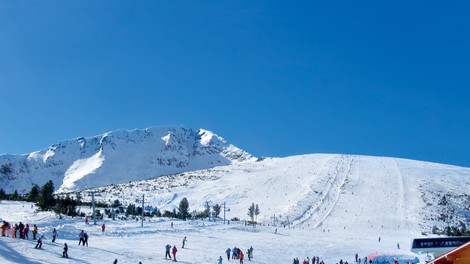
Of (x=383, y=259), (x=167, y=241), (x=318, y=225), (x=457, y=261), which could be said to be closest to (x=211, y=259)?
(x=167, y=241)

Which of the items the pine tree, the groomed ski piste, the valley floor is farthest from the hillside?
the pine tree

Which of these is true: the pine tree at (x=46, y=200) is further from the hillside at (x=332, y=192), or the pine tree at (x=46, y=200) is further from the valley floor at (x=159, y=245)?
the hillside at (x=332, y=192)

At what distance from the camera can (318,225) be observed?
275 feet

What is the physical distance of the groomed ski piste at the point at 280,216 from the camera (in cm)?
3678

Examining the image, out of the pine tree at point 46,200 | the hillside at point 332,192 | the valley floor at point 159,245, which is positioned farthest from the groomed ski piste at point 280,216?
the pine tree at point 46,200

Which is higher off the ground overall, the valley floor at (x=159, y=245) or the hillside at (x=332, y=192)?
the hillside at (x=332, y=192)

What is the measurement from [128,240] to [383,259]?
83.1 ft

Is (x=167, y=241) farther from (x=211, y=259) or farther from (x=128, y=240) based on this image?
(x=211, y=259)

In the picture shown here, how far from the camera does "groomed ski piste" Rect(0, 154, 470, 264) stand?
36.8 metres

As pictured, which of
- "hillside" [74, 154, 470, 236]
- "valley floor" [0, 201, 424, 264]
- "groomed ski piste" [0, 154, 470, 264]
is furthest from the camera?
"hillside" [74, 154, 470, 236]

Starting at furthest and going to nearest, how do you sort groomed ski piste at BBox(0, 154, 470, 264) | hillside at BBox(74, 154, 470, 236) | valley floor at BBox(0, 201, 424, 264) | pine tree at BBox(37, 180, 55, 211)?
hillside at BBox(74, 154, 470, 236) < pine tree at BBox(37, 180, 55, 211) < groomed ski piste at BBox(0, 154, 470, 264) < valley floor at BBox(0, 201, 424, 264)

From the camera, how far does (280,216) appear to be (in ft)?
306

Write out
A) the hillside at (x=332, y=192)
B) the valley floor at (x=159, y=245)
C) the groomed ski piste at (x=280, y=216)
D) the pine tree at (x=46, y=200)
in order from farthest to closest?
the hillside at (x=332, y=192), the pine tree at (x=46, y=200), the groomed ski piste at (x=280, y=216), the valley floor at (x=159, y=245)

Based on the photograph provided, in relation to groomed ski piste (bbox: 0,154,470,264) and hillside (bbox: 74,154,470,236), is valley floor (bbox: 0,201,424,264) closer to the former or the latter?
groomed ski piste (bbox: 0,154,470,264)
